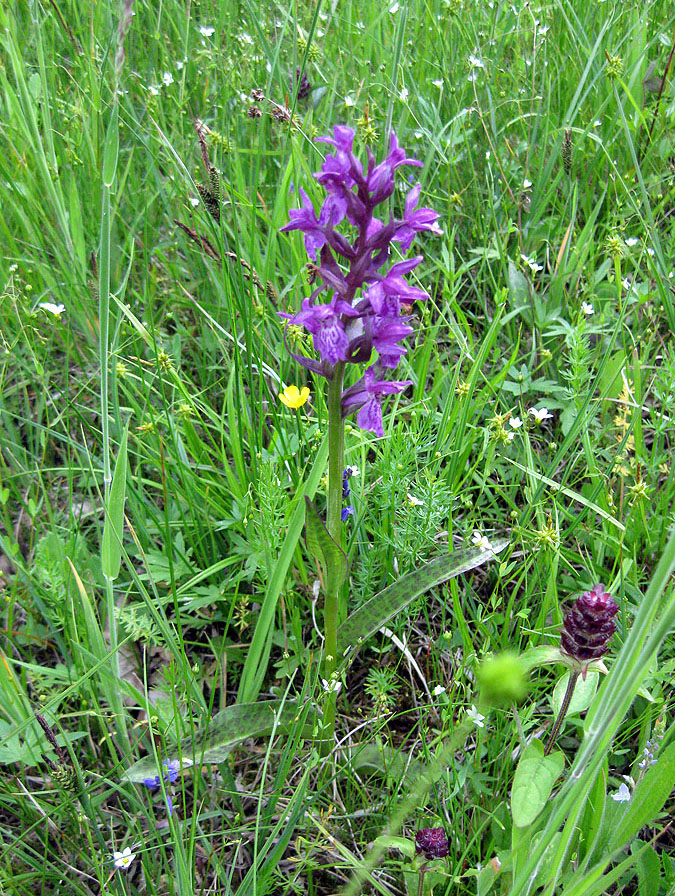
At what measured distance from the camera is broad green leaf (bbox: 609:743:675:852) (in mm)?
1161

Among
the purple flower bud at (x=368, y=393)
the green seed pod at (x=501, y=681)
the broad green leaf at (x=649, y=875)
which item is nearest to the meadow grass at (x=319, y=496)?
the broad green leaf at (x=649, y=875)

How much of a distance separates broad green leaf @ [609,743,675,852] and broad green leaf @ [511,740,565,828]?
162 millimetres

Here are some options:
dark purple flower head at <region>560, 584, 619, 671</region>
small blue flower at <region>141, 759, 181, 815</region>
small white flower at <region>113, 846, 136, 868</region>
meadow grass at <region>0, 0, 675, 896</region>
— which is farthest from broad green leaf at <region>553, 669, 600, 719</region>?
small white flower at <region>113, 846, 136, 868</region>

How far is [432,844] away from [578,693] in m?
0.38

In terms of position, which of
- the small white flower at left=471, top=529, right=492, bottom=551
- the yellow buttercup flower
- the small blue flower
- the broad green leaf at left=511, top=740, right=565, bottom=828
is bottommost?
the small blue flower

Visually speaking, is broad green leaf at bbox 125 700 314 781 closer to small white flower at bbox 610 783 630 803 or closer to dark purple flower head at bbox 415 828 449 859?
dark purple flower head at bbox 415 828 449 859

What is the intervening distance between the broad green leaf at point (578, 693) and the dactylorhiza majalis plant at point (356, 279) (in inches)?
19.3

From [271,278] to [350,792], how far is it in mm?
1665

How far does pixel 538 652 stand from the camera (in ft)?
4.05

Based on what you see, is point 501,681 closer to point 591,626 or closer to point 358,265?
point 591,626

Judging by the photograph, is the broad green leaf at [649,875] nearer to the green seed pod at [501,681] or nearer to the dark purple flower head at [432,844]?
the dark purple flower head at [432,844]

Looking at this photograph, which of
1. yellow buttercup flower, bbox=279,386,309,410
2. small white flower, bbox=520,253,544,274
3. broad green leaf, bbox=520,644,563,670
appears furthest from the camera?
small white flower, bbox=520,253,544,274

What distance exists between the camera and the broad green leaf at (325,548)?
1472 mm

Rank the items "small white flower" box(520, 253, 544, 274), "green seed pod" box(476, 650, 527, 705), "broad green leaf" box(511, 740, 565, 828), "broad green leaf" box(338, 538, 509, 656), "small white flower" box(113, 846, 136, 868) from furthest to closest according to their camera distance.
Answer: "small white flower" box(520, 253, 544, 274), "broad green leaf" box(338, 538, 509, 656), "small white flower" box(113, 846, 136, 868), "broad green leaf" box(511, 740, 565, 828), "green seed pod" box(476, 650, 527, 705)
